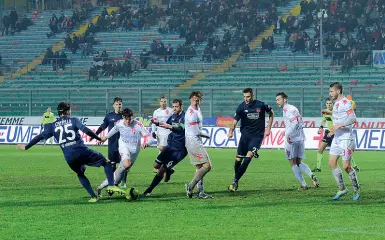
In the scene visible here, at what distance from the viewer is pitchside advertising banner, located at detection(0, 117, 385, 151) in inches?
1503

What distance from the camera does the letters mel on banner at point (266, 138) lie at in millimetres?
38094

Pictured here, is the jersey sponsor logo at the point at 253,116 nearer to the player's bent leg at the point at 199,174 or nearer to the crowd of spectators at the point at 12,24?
the player's bent leg at the point at 199,174

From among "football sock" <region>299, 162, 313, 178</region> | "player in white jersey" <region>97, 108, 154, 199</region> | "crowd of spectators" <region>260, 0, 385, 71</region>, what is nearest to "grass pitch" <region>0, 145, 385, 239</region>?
"football sock" <region>299, 162, 313, 178</region>

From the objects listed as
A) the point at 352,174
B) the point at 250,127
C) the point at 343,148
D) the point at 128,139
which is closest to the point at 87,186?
the point at 128,139

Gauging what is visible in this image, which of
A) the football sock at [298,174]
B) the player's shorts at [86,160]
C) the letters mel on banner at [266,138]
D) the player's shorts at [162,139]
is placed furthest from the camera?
the letters mel on banner at [266,138]

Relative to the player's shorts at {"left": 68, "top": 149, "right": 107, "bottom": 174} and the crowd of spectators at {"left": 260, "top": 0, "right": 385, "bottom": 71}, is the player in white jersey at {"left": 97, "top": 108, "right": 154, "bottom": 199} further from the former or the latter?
the crowd of spectators at {"left": 260, "top": 0, "right": 385, "bottom": 71}

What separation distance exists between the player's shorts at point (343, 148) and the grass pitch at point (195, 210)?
3.00 ft

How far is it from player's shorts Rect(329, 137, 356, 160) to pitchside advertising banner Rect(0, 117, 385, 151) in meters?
20.7

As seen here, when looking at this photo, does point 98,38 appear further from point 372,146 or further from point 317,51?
point 372,146

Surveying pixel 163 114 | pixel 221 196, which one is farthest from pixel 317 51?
pixel 221 196

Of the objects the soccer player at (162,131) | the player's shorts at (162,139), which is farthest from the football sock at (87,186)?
the player's shorts at (162,139)

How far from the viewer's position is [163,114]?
2527 cm

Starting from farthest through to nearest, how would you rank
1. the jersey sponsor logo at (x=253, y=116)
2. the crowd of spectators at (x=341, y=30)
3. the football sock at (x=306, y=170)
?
the crowd of spectators at (x=341, y=30) < the football sock at (x=306, y=170) < the jersey sponsor logo at (x=253, y=116)

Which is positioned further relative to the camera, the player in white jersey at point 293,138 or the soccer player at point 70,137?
the player in white jersey at point 293,138
